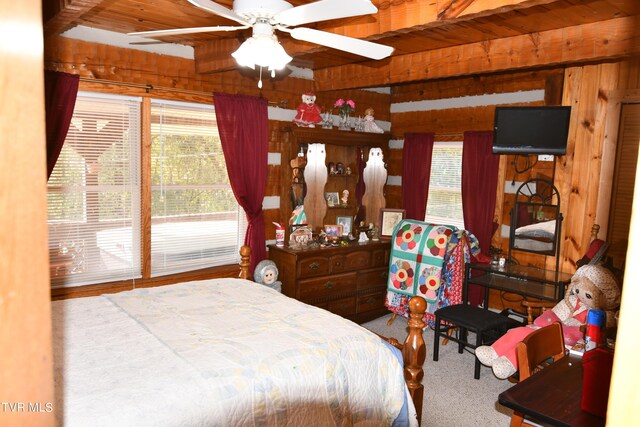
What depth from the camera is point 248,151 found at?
180 inches

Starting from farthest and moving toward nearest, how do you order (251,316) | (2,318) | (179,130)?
(179,130)
(251,316)
(2,318)

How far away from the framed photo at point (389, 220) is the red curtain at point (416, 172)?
24cm

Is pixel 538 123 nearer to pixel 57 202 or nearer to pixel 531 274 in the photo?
pixel 531 274

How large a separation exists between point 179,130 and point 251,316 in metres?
2.23

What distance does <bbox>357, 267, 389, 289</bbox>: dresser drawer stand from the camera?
5.13 metres

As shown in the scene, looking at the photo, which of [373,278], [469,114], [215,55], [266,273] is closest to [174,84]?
[215,55]

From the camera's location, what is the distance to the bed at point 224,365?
5.99ft

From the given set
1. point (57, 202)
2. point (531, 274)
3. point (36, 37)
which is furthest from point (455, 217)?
point (36, 37)

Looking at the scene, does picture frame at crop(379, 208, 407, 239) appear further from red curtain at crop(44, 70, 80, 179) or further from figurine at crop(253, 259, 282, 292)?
red curtain at crop(44, 70, 80, 179)

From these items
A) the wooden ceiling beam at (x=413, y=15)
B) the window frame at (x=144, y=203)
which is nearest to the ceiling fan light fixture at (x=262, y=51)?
the wooden ceiling beam at (x=413, y=15)

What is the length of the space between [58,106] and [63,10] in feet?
3.97

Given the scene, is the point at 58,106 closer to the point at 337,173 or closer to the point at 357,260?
the point at 337,173

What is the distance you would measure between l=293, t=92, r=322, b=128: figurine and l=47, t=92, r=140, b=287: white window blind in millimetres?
1687

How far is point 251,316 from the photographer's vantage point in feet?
9.05
